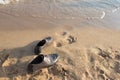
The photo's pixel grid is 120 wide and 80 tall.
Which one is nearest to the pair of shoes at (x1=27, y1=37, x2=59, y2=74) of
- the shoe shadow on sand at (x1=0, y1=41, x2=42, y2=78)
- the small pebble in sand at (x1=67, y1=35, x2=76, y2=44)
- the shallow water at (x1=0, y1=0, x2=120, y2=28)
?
the shoe shadow on sand at (x1=0, y1=41, x2=42, y2=78)

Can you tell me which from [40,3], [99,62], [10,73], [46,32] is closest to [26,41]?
[46,32]

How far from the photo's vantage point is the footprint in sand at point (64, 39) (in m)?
5.81

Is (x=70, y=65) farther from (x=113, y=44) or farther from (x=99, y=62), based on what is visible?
(x=113, y=44)

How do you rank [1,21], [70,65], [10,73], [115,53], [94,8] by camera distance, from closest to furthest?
1. [10,73]
2. [70,65]
3. [115,53]
4. [1,21]
5. [94,8]

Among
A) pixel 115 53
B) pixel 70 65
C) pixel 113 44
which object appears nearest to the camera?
pixel 70 65

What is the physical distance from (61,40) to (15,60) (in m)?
1.31

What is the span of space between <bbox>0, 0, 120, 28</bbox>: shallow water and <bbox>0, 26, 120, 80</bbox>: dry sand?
505mm

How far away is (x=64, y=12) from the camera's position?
25.2ft

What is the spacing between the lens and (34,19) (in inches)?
278

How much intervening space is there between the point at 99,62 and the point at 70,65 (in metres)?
0.62

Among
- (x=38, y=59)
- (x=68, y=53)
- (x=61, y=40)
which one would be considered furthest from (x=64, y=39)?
(x=38, y=59)

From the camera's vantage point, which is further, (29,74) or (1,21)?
(1,21)

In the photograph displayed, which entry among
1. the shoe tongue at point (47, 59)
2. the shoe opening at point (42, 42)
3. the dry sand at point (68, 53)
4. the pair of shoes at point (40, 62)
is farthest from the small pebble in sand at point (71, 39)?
the shoe tongue at point (47, 59)

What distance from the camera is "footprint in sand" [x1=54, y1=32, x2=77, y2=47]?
5811mm
